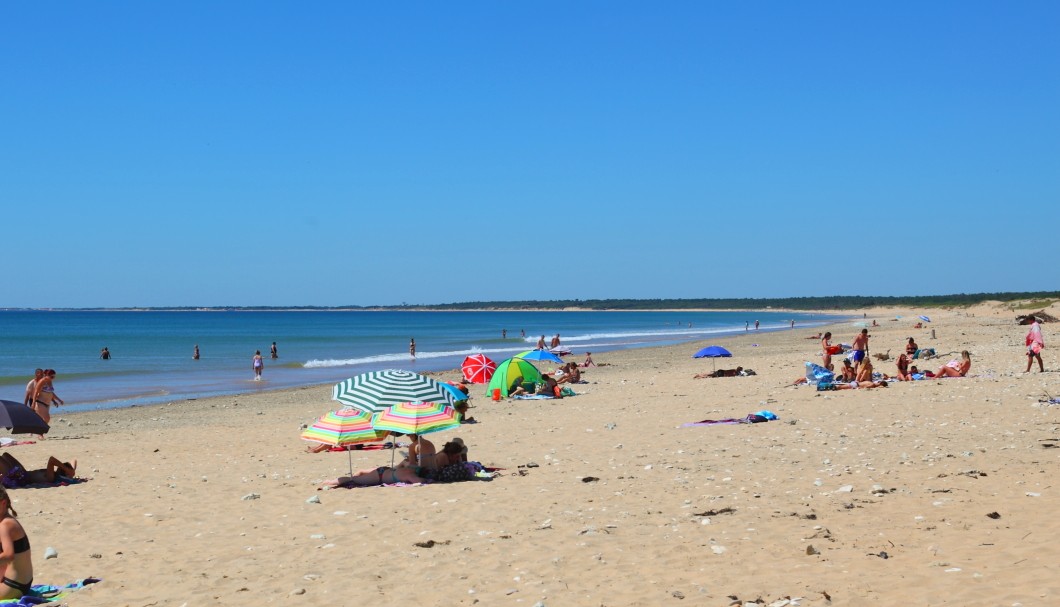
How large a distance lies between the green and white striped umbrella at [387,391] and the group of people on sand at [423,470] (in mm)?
575

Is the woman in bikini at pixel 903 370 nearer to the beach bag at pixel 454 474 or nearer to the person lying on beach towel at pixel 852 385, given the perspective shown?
the person lying on beach towel at pixel 852 385

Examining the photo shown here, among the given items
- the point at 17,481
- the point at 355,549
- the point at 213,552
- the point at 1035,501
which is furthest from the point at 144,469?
the point at 1035,501

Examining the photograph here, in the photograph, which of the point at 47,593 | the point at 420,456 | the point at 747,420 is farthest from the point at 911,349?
the point at 47,593

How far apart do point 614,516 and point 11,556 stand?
5.10m

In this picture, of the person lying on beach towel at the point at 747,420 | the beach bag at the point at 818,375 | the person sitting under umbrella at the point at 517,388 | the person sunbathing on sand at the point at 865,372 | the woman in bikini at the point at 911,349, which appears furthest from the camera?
the woman in bikini at the point at 911,349

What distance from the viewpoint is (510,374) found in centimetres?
2234

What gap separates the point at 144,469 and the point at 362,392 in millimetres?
4413

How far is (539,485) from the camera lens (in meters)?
10.6

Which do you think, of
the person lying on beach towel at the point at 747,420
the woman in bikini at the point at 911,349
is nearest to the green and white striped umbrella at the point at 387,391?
the person lying on beach towel at the point at 747,420

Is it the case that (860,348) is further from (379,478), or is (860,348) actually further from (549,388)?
(379,478)

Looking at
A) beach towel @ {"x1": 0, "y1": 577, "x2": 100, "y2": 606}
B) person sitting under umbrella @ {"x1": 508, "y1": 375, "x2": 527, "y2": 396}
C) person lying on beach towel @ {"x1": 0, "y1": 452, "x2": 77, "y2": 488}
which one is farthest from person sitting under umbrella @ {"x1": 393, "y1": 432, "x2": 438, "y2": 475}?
person sitting under umbrella @ {"x1": 508, "y1": 375, "x2": 527, "y2": 396}

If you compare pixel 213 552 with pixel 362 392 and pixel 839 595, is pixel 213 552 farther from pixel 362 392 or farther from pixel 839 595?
pixel 839 595

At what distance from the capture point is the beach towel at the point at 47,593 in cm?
662

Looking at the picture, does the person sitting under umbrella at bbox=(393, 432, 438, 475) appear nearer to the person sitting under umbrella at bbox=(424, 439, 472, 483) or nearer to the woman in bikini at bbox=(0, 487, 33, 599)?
the person sitting under umbrella at bbox=(424, 439, 472, 483)
